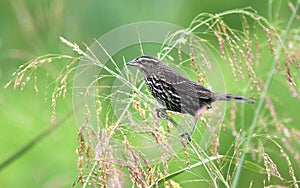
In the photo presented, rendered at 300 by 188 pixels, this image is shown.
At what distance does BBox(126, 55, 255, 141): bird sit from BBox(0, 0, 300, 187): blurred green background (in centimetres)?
156

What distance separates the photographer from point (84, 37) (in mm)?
5277

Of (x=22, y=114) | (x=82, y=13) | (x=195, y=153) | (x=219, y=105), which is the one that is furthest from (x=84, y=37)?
(x=195, y=153)

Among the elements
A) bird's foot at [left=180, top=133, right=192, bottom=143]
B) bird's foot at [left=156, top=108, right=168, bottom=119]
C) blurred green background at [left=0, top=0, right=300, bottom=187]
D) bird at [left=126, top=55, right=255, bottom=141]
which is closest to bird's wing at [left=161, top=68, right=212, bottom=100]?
bird at [left=126, top=55, right=255, bottom=141]

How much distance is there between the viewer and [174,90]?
2.23 m

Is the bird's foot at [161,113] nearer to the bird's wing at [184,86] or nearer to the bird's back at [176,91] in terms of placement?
the bird's back at [176,91]

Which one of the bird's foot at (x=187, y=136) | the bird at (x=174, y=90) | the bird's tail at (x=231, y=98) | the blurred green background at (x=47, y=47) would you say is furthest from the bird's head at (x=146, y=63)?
the blurred green background at (x=47, y=47)

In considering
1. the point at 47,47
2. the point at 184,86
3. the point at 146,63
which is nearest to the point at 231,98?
the point at 184,86

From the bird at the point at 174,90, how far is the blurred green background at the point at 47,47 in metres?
1.56

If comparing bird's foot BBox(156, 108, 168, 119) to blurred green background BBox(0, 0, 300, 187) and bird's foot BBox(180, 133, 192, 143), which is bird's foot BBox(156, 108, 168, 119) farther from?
blurred green background BBox(0, 0, 300, 187)

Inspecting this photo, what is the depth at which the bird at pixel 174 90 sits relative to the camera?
208 cm

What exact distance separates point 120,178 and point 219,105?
550mm

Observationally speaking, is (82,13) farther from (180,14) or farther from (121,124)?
(121,124)

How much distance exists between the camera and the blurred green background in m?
4.34

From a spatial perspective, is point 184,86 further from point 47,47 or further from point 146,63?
point 47,47
